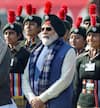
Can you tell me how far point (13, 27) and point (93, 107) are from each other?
6.24ft

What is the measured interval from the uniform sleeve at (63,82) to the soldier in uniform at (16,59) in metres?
0.93

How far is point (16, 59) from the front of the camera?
26.7 ft

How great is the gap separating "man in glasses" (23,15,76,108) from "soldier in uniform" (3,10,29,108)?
2.29 ft

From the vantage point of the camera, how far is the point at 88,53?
760 centimetres

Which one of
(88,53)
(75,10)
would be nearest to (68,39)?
(88,53)

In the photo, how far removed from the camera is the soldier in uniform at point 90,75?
7355 mm

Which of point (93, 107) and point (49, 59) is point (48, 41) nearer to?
point (49, 59)

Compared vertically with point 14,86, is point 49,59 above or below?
above

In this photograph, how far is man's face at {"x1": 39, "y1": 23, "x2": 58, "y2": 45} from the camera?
733 centimetres

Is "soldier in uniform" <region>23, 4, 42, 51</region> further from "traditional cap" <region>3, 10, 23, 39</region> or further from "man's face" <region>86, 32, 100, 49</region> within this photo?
"man's face" <region>86, 32, 100, 49</region>

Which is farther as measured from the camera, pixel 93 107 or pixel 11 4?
pixel 11 4

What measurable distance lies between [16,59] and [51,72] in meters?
1.08

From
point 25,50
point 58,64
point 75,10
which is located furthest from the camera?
point 75,10

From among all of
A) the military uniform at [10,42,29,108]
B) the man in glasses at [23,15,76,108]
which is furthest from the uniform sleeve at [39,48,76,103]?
the military uniform at [10,42,29,108]
